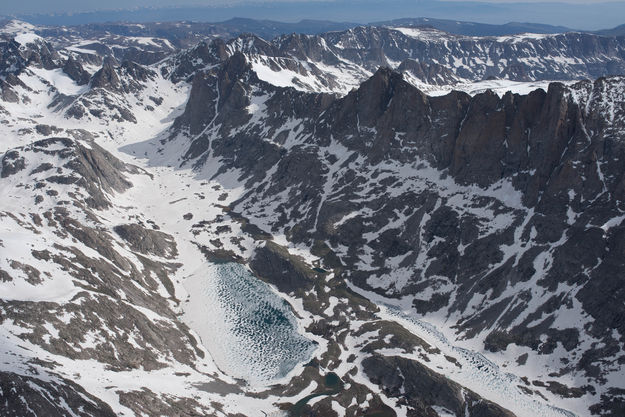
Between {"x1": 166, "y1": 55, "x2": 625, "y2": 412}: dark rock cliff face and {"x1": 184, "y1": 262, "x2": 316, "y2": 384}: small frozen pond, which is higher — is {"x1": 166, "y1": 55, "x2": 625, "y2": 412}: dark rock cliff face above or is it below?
above

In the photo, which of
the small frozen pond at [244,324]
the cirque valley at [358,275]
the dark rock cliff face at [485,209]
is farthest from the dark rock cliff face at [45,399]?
the dark rock cliff face at [485,209]

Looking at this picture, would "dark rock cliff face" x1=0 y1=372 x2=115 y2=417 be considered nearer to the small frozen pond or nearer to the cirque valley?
the cirque valley

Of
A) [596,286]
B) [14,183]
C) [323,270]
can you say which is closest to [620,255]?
[596,286]

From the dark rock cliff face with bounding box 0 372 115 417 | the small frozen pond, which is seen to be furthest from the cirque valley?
the small frozen pond

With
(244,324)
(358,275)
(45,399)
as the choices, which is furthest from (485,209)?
(45,399)

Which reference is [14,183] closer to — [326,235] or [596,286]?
[326,235]

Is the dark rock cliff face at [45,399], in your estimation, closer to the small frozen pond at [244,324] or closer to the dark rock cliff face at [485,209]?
the small frozen pond at [244,324]
